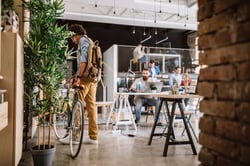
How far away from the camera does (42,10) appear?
2.46 m

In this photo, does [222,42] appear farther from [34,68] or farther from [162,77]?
[162,77]

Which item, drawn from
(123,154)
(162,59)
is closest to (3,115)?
(123,154)

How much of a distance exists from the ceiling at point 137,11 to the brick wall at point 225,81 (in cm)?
579

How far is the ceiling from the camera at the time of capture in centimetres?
691

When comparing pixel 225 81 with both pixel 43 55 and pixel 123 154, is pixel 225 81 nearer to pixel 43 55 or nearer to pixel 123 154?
pixel 43 55

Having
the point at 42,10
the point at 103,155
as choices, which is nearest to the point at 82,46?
the point at 42,10

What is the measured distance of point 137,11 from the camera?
25.9ft

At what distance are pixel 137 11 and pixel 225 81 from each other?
722cm

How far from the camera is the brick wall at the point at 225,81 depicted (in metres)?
0.95

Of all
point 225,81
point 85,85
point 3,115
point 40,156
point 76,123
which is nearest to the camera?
point 225,81

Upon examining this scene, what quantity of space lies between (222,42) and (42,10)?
1981 millimetres

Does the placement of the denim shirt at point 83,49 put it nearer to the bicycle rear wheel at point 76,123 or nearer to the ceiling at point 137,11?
the bicycle rear wheel at point 76,123

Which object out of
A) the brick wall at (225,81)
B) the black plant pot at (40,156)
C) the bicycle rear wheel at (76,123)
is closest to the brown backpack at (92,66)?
the bicycle rear wheel at (76,123)

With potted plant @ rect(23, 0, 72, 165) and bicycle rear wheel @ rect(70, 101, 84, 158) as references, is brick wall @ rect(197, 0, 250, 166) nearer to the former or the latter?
potted plant @ rect(23, 0, 72, 165)
